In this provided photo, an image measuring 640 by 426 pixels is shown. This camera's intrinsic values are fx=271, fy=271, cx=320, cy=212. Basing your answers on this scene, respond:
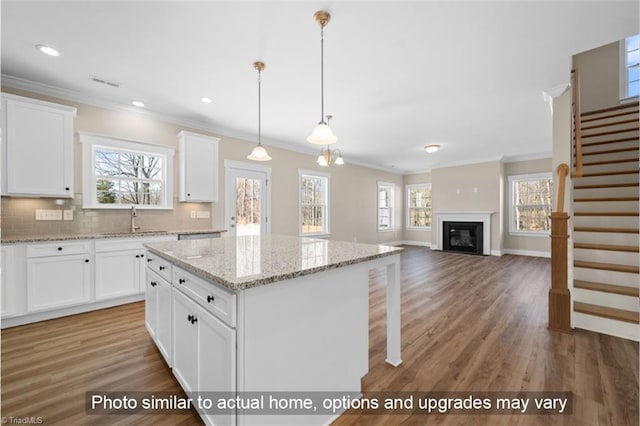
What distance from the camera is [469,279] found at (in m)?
4.55

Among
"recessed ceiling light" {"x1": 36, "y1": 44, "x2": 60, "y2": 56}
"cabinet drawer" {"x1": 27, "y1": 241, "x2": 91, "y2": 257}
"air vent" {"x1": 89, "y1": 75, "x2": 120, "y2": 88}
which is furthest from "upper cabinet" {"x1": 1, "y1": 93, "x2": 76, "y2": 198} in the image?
"recessed ceiling light" {"x1": 36, "y1": 44, "x2": 60, "y2": 56}

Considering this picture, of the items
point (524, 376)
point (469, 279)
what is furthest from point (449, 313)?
point (469, 279)

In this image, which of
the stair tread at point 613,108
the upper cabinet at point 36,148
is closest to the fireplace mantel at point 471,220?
the stair tread at point 613,108

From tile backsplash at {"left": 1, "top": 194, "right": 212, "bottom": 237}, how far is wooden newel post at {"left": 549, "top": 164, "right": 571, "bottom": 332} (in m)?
4.66

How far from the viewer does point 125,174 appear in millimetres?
3812

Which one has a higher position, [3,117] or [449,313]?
[3,117]

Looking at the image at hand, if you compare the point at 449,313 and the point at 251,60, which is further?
the point at 449,313

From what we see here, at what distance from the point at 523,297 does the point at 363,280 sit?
3.14 meters

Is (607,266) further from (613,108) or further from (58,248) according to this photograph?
(58,248)

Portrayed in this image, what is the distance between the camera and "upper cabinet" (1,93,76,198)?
2.79 meters

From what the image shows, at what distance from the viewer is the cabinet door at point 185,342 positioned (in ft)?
4.89

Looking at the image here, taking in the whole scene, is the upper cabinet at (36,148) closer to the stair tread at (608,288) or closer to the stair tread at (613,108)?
the stair tread at (608,288)

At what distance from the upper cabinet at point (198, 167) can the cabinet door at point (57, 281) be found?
1.50m

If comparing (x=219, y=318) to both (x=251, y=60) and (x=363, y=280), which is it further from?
(x=251, y=60)
